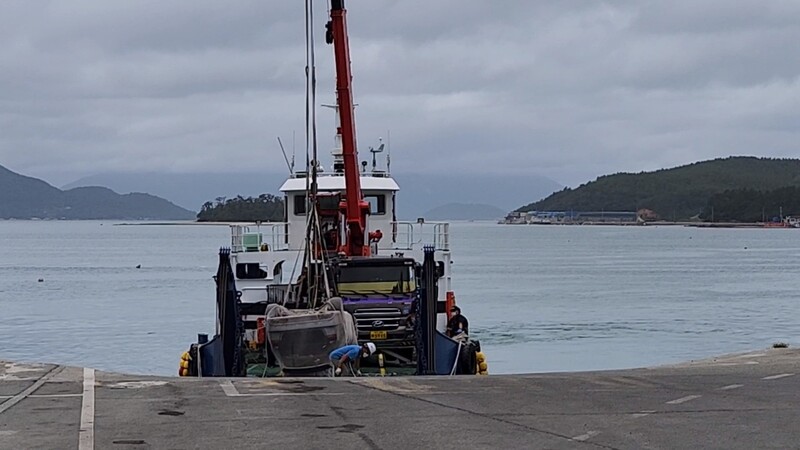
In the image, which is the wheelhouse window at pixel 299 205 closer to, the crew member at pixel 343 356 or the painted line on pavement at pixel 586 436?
the crew member at pixel 343 356

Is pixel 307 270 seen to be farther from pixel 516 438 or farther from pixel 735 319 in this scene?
pixel 735 319

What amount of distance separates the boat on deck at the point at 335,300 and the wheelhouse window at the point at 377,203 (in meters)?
1.41

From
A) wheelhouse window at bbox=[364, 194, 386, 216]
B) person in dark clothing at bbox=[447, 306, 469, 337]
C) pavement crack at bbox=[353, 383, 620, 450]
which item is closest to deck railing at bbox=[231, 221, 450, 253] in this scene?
wheelhouse window at bbox=[364, 194, 386, 216]

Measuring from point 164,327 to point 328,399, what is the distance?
34.4 meters

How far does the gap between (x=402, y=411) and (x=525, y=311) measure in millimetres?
40738

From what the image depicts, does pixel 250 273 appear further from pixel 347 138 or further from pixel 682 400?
pixel 682 400

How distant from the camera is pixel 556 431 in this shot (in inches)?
408

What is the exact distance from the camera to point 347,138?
76.3 ft

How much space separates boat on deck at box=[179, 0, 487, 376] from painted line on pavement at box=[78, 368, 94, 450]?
11.7ft

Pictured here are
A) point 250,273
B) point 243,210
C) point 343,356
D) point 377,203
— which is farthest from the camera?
point 243,210

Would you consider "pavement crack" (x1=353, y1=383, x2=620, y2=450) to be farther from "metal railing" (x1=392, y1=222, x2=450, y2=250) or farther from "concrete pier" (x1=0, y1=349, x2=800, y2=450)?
"metal railing" (x1=392, y1=222, x2=450, y2=250)

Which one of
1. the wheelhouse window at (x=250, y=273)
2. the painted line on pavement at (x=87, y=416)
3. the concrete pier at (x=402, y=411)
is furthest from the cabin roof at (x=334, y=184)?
the painted line on pavement at (x=87, y=416)

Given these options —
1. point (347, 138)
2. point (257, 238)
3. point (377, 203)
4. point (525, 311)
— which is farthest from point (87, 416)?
point (525, 311)

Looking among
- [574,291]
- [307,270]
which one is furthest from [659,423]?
[574,291]
